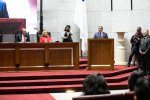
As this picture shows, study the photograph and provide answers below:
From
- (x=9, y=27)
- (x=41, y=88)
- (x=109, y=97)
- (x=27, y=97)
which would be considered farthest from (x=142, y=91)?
(x=9, y=27)

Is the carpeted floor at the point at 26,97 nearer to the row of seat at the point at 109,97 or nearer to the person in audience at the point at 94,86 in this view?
the person in audience at the point at 94,86

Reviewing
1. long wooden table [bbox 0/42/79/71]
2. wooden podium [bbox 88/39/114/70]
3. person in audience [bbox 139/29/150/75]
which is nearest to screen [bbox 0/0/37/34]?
long wooden table [bbox 0/42/79/71]

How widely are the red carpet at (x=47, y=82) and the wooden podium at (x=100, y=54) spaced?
2.05 ft

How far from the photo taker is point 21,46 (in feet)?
40.0

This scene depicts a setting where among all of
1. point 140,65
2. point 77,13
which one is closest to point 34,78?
point 140,65

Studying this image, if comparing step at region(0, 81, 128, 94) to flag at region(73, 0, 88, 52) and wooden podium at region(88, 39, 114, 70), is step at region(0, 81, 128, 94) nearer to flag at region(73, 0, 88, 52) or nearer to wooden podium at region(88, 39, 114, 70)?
wooden podium at region(88, 39, 114, 70)

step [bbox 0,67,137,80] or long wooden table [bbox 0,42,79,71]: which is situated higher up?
long wooden table [bbox 0,42,79,71]

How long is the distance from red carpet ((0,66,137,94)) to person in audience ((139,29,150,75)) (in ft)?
3.55

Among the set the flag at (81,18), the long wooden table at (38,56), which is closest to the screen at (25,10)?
the flag at (81,18)

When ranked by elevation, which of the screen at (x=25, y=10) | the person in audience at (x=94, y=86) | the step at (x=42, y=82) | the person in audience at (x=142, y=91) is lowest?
the step at (x=42, y=82)

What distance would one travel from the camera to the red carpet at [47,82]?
33.6ft

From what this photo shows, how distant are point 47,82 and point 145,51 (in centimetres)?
357

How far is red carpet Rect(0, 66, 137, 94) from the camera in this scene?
404 inches

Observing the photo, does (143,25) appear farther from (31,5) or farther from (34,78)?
(34,78)
